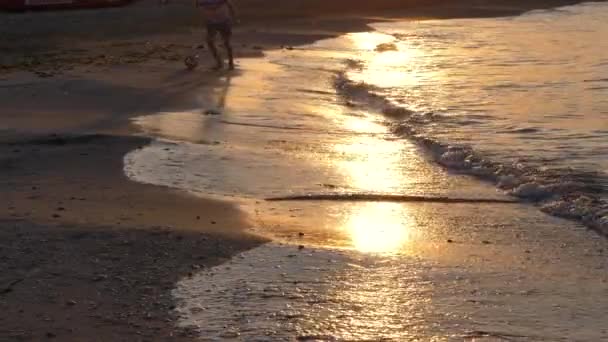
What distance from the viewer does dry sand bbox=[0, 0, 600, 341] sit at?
18.2 ft

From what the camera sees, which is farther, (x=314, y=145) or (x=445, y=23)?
(x=445, y=23)

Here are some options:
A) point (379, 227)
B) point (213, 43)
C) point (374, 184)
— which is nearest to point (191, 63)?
point (213, 43)

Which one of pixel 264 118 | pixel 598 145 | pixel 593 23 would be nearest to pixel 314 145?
pixel 264 118

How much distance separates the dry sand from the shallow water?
0.24m

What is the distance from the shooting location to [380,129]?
1232cm

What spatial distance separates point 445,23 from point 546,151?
65.7ft

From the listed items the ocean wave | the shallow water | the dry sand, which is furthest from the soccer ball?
the ocean wave

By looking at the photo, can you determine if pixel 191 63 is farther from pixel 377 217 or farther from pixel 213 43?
pixel 377 217

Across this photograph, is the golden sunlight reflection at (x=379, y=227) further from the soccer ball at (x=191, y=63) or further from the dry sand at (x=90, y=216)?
the soccer ball at (x=191, y=63)

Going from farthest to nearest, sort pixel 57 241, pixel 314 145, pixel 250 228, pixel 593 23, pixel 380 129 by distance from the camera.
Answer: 1. pixel 593 23
2. pixel 380 129
3. pixel 314 145
4. pixel 250 228
5. pixel 57 241

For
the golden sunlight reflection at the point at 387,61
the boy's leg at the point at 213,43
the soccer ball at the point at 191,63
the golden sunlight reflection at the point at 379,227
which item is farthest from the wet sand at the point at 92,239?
the golden sunlight reflection at the point at 387,61

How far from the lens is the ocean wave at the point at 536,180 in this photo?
8.07 m

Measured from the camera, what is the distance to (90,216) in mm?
7332

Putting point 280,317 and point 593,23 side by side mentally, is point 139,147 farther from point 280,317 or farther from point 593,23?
point 593,23
